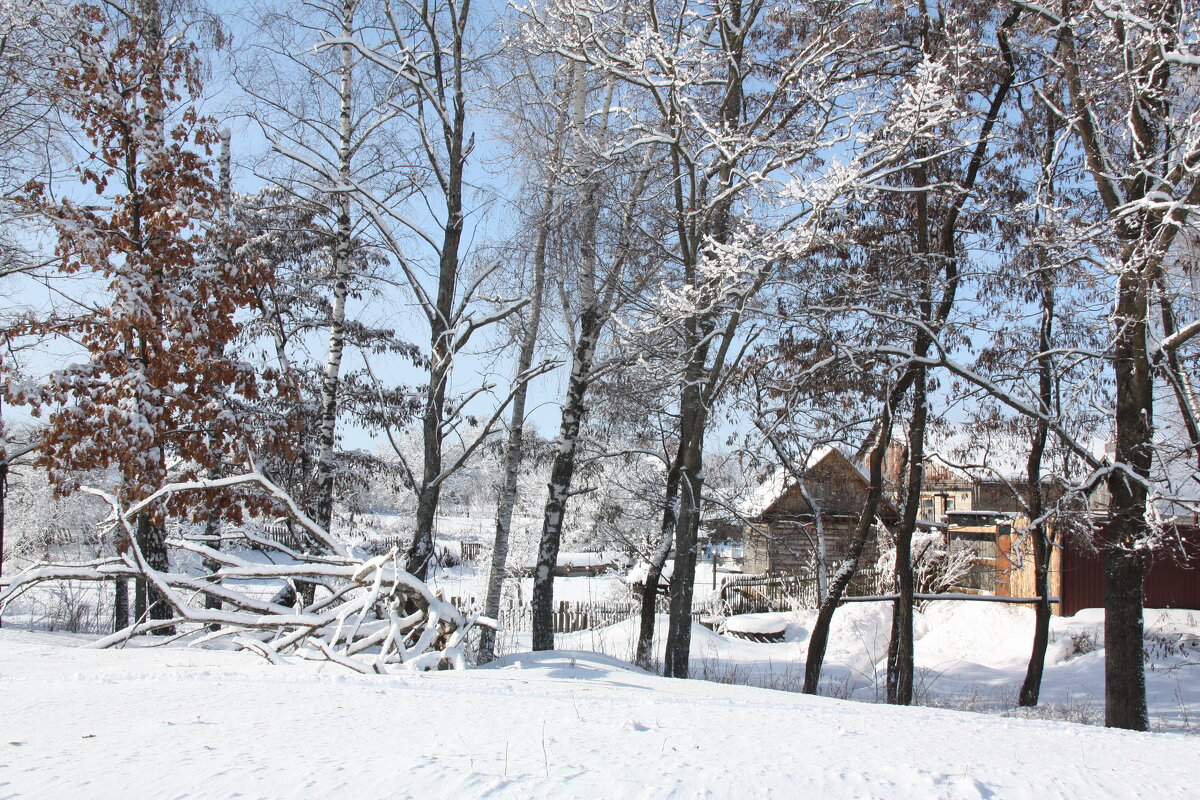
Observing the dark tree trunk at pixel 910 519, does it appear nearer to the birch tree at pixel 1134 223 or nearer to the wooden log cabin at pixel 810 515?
the wooden log cabin at pixel 810 515

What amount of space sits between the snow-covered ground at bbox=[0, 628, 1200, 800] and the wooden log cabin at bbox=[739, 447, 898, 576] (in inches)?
354

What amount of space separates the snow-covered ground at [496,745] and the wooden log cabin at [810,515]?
29.5 feet

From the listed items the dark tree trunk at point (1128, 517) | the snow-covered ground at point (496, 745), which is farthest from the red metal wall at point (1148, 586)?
the snow-covered ground at point (496, 745)

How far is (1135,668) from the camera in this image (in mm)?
7164

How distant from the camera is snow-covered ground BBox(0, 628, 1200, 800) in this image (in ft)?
6.00

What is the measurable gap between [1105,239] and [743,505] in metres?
8.66

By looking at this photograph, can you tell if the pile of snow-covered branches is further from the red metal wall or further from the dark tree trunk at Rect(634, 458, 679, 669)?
the red metal wall

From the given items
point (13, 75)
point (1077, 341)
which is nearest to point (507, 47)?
point (13, 75)

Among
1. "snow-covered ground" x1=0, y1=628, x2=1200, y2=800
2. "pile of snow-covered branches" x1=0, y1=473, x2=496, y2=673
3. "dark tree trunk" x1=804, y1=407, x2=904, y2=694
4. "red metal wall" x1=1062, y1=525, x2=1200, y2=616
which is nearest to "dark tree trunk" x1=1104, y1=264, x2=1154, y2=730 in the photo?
"dark tree trunk" x1=804, y1=407, x2=904, y2=694

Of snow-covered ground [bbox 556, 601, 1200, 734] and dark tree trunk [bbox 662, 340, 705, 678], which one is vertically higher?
dark tree trunk [bbox 662, 340, 705, 678]

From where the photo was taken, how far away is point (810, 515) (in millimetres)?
13914

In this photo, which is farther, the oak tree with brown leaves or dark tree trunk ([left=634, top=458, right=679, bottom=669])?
dark tree trunk ([left=634, top=458, right=679, bottom=669])

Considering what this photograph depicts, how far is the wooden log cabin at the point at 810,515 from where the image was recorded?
15.1 metres

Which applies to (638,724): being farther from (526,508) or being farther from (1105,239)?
(526,508)
